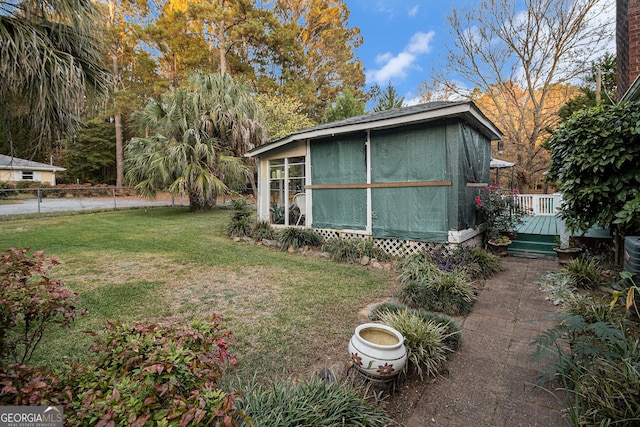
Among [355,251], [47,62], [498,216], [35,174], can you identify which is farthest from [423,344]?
[35,174]

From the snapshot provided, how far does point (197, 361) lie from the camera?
1396mm

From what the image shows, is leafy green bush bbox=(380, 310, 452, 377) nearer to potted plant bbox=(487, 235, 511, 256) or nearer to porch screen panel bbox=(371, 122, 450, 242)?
porch screen panel bbox=(371, 122, 450, 242)

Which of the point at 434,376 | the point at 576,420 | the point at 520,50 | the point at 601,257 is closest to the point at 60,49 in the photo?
the point at 434,376

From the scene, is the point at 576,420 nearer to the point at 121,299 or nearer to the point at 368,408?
the point at 368,408

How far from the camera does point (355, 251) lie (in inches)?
242

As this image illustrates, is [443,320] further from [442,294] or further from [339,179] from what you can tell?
[339,179]

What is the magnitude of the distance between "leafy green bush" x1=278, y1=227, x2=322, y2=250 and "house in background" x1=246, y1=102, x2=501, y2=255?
31 cm

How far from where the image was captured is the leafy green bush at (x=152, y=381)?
109 centimetres

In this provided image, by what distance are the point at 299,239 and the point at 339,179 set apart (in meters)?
1.72

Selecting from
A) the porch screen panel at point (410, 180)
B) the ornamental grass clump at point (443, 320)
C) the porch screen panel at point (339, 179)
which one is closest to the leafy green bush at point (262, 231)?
the porch screen panel at point (339, 179)

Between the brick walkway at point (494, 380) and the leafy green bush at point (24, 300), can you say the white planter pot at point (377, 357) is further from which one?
the leafy green bush at point (24, 300)

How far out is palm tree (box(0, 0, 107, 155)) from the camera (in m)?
3.66

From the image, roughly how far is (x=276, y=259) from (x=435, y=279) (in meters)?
3.34

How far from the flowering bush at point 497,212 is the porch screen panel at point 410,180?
1.45 m
